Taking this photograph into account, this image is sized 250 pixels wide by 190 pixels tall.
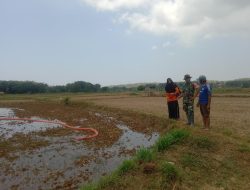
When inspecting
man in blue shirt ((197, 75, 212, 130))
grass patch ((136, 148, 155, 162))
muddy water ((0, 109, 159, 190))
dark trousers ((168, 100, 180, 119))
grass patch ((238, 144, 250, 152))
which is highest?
man in blue shirt ((197, 75, 212, 130))

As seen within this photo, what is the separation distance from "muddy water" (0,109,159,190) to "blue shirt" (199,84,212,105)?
2510 mm

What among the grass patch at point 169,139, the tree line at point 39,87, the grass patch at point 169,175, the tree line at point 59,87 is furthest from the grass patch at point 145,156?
the tree line at point 39,87

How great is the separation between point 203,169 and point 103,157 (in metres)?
3.43

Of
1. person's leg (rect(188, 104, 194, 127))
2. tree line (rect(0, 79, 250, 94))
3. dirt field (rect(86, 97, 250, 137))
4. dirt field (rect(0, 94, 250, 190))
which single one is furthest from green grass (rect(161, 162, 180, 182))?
tree line (rect(0, 79, 250, 94))

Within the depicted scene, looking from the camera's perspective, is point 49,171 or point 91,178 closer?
point 91,178

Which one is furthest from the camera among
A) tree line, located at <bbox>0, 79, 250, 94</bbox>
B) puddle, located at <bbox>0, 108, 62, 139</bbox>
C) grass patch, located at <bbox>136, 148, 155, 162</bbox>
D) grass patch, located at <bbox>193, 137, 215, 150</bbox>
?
tree line, located at <bbox>0, 79, 250, 94</bbox>

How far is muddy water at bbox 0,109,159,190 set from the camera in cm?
786

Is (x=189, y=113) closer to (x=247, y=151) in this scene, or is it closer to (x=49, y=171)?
(x=247, y=151)

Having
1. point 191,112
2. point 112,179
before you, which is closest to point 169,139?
point 112,179

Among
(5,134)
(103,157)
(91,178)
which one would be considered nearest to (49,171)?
(91,178)

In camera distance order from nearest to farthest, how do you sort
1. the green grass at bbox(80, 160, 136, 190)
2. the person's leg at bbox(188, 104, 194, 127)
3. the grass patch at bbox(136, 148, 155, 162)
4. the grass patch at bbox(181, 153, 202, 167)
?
1. the green grass at bbox(80, 160, 136, 190)
2. the grass patch at bbox(181, 153, 202, 167)
3. the grass patch at bbox(136, 148, 155, 162)
4. the person's leg at bbox(188, 104, 194, 127)

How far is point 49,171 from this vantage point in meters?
8.71

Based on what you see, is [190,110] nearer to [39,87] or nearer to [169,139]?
[169,139]

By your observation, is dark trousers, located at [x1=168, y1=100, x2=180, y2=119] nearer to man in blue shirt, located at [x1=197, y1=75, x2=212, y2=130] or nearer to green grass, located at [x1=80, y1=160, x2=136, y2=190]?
man in blue shirt, located at [x1=197, y1=75, x2=212, y2=130]
